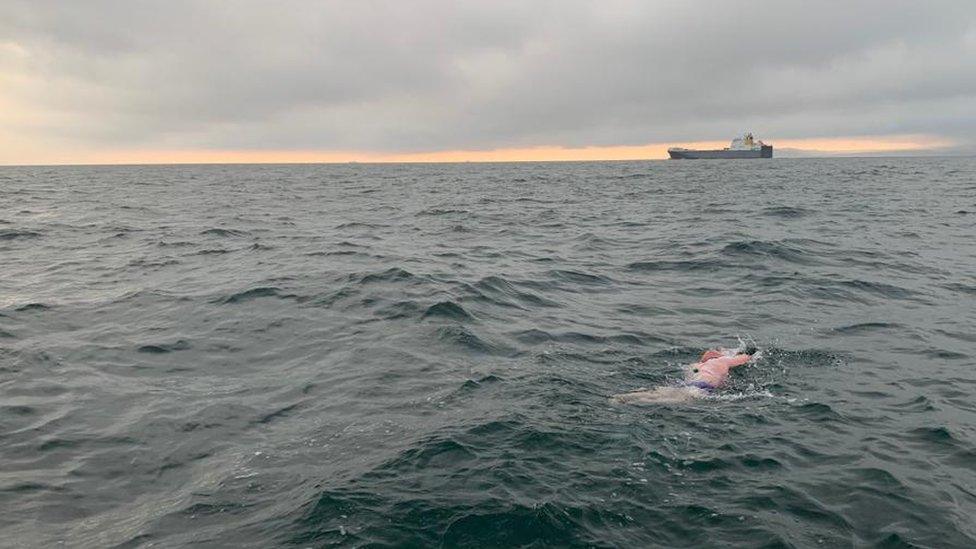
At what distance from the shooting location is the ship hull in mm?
154288

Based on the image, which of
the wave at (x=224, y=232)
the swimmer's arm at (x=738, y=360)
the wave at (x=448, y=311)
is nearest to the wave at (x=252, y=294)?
the wave at (x=448, y=311)

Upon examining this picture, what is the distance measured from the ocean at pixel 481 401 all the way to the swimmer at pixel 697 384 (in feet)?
0.86

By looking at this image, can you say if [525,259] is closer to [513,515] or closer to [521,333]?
[521,333]

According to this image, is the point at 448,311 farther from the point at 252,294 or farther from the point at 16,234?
the point at 16,234

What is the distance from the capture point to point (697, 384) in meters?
9.79

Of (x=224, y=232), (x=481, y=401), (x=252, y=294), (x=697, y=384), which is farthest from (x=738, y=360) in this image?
(x=224, y=232)

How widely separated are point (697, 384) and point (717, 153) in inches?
6169

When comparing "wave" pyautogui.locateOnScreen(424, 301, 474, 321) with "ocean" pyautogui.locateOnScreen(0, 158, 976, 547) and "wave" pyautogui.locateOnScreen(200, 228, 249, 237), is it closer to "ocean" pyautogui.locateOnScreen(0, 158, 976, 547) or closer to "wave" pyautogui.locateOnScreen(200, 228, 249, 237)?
"ocean" pyautogui.locateOnScreen(0, 158, 976, 547)

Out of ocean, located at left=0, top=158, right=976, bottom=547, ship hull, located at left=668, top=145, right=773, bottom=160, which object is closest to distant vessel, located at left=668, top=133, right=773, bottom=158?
ship hull, located at left=668, top=145, right=773, bottom=160

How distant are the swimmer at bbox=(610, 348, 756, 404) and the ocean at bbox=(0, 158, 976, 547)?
0.26 meters

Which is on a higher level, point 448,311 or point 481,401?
point 448,311

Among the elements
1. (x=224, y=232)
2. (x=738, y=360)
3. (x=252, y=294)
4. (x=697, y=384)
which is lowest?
(x=697, y=384)

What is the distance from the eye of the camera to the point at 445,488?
6.93 meters

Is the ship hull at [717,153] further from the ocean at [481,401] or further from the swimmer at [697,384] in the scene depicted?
the swimmer at [697,384]
